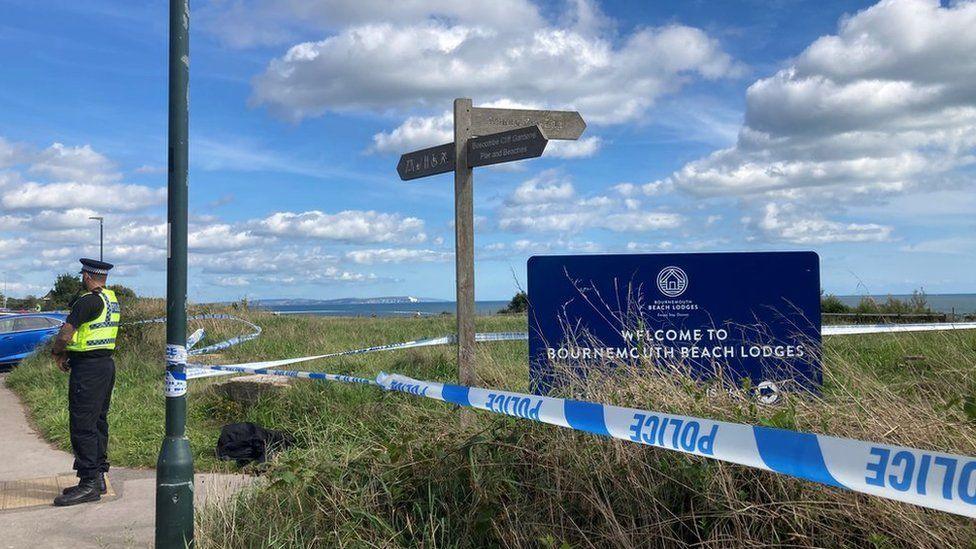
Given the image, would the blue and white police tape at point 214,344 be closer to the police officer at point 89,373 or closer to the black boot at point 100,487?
the police officer at point 89,373

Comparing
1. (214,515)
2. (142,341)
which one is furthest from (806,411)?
(142,341)

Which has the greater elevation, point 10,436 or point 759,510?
point 759,510

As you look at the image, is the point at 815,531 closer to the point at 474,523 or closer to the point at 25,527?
the point at 474,523

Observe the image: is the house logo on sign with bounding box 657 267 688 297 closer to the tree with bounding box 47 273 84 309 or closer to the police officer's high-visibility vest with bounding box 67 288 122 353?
the police officer's high-visibility vest with bounding box 67 288 122 353

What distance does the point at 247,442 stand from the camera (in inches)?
306

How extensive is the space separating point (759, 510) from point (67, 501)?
17.6 feet

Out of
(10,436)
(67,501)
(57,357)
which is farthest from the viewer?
(10,436)

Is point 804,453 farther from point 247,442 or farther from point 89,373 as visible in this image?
point 89,373

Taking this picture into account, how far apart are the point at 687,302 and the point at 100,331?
4902 mm

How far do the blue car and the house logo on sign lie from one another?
55.0 feet

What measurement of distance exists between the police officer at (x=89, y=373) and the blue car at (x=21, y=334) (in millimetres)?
13498

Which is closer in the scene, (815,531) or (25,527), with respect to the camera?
(815,531)

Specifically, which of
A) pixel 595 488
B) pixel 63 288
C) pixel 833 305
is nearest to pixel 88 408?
pixel 595 488

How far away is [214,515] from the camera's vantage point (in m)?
5.11
